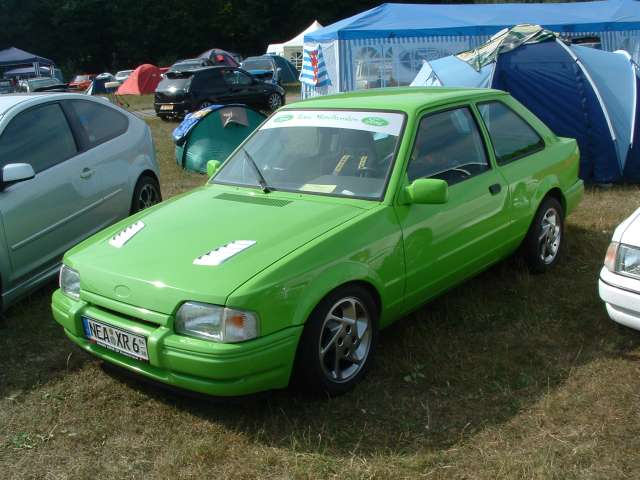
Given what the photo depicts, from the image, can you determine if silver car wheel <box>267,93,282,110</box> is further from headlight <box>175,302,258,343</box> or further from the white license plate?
headlight <box>175,302,258,343</box>

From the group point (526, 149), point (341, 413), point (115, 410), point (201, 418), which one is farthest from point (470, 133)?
point (115, 410)

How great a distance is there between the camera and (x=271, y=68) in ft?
95.8

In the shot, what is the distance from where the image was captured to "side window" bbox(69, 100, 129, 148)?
560 centimetres

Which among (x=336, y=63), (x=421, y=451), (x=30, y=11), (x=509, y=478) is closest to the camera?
(x=509, y=478)

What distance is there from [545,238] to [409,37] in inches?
450

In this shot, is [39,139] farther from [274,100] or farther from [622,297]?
[274,100]

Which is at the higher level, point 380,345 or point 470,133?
point 470,133

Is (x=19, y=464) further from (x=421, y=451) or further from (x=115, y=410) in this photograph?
(x=421, y=451)

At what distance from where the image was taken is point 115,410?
11.4 feet

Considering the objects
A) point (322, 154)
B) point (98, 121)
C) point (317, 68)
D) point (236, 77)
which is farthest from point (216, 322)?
point (236, 77)

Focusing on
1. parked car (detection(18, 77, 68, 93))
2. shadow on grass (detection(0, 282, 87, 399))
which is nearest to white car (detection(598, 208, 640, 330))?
shadow on grass (detection(0, 282, 87, 399))

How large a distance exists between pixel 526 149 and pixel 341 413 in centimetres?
261

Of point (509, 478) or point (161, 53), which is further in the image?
point (161, 53)

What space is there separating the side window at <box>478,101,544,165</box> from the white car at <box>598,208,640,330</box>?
3.36 ft
